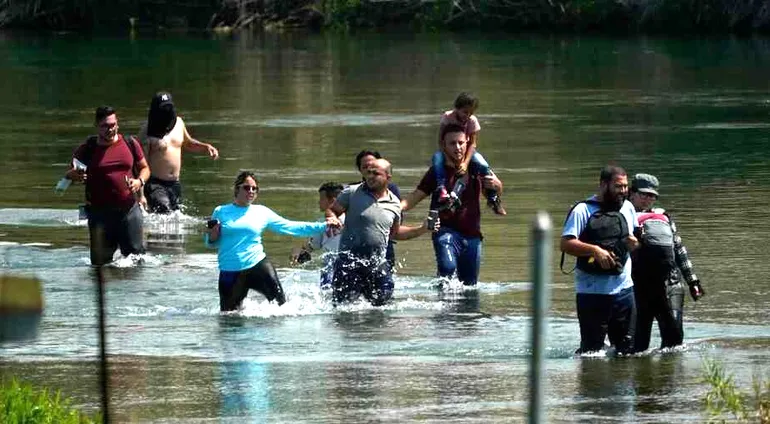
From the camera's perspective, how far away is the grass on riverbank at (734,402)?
8.77 meters

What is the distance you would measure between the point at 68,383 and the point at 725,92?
Answer: 27892 millimetres

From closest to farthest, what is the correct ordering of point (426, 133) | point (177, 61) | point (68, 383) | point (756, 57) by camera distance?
point (68, 383), point (426, 133), point (756, 57), point (177, 61)

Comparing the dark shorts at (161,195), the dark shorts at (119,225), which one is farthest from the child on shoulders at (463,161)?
the dark shorts at (161,195)

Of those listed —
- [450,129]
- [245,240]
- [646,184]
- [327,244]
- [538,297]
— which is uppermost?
[538,297]

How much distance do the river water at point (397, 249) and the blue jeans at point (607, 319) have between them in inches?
6.2

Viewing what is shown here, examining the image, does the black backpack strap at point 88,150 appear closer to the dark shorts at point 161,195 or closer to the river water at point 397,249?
the river water at point 397,249

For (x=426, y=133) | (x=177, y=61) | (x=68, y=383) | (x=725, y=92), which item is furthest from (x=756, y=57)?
(x=68, y=383)

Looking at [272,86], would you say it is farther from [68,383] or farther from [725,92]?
[68,383]

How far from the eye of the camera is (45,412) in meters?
8.91

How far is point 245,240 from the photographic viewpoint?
1404 centimetres

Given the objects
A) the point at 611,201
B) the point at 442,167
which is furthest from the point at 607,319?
the point at 442,167

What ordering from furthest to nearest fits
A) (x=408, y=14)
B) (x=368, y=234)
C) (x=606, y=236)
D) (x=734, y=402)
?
1. (x=408, y=14)
2. (x=368, y=234)
3. (x=606, y=236)
4. (x=734, y=402)

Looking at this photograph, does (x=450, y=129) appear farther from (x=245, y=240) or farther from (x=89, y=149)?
(x=89, y=149)

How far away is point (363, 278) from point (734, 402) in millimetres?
5930
